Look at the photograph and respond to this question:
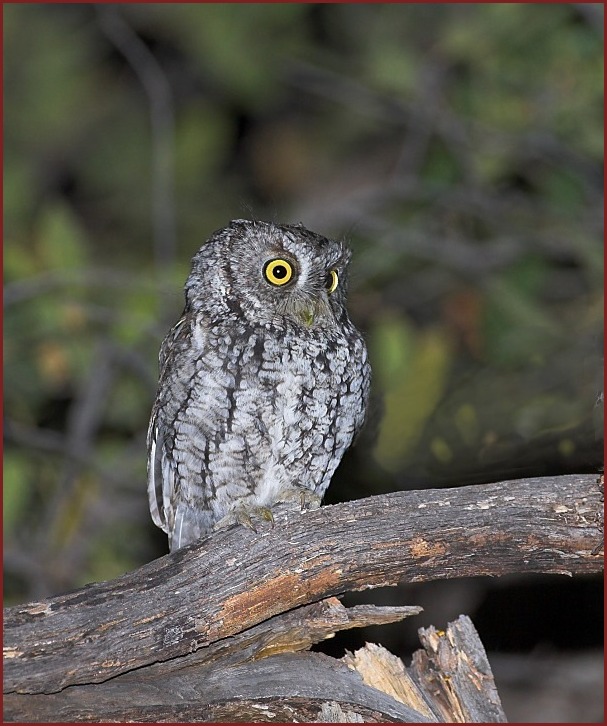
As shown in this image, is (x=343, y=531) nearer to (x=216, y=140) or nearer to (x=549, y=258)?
(x=549, y=258)

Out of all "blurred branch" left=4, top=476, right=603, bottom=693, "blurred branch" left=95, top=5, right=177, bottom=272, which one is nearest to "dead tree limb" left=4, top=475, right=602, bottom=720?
"blurred branch" left=4, top=476, right=603, bottom=693

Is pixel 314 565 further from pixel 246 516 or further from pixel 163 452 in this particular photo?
pixel 163 452

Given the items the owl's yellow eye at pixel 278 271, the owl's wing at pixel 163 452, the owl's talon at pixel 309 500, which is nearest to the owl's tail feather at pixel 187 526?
the owl's wing at pixel 163 452

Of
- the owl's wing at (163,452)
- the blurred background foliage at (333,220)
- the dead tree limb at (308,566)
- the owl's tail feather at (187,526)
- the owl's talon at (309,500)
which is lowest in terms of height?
the dead tree limb at (308,566)

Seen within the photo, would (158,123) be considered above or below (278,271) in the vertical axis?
above

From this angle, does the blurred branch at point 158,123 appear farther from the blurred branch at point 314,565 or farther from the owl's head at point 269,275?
the blurred branch at point 314,565

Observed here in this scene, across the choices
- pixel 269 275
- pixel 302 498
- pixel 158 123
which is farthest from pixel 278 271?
pixel 158 123

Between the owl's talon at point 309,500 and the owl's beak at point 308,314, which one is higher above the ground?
the owl's beak at point 308,314
